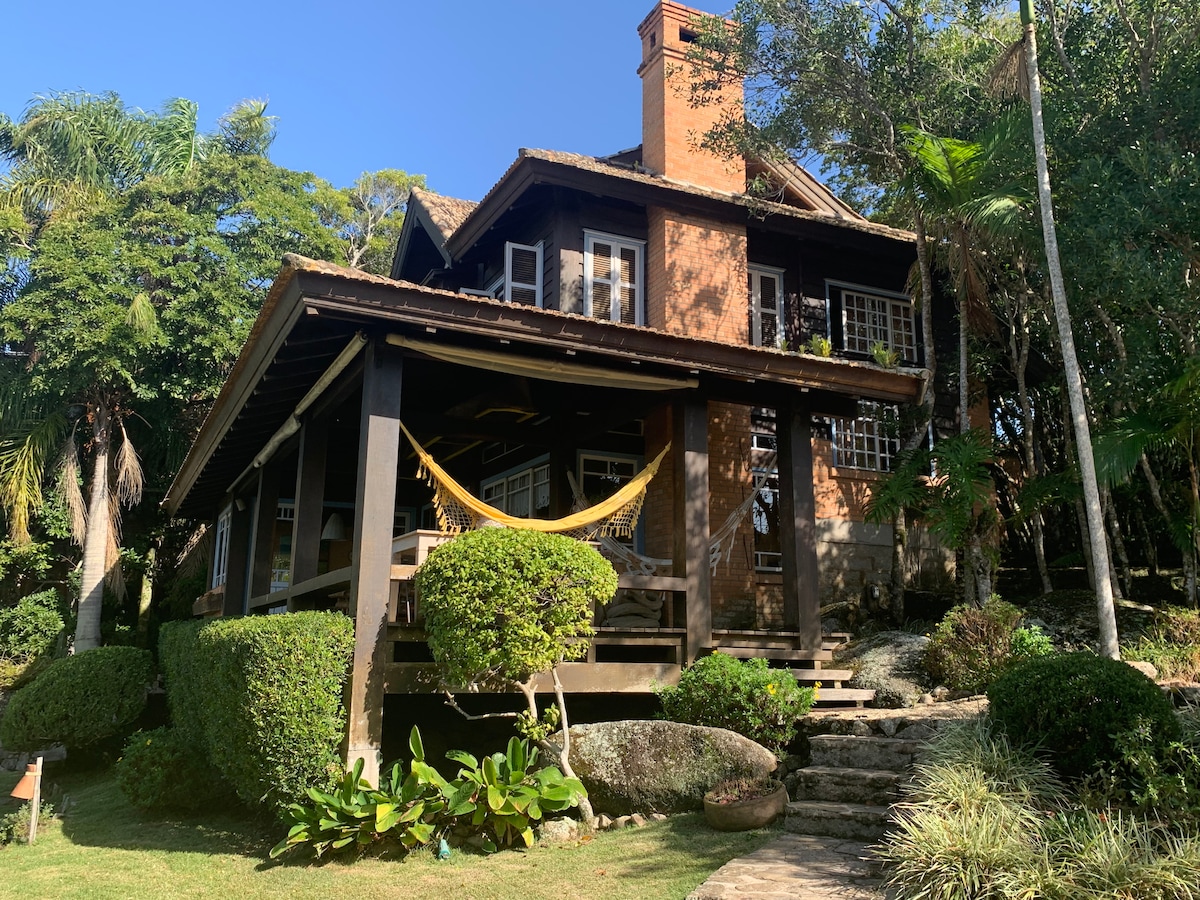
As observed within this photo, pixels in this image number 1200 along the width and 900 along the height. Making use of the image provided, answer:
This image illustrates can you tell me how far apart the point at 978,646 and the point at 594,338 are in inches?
185

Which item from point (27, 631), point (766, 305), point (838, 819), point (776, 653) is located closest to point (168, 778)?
point (776, 653)

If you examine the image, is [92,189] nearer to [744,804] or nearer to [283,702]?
[283,702]

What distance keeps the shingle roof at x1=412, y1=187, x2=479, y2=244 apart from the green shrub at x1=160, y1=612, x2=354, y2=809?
9488 mm

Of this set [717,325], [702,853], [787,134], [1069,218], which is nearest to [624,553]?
[702,853]

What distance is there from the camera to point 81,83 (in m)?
21.3

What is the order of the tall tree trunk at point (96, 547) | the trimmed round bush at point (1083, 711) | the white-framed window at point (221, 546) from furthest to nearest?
the tall tree trunk at point (96, 547) → the white-framed window at point (221, 546) → the trimmed round bush at point (1083, 711)

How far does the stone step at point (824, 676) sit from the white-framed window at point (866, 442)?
498cm

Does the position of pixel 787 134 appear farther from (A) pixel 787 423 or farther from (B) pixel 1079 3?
(A) pixel 787 423

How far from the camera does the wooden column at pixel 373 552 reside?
23.3ft

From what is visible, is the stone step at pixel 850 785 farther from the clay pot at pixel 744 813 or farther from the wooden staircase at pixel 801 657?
the wooden staircase at pixel 801 657

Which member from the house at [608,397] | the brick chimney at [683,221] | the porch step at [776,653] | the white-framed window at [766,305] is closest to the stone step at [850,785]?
the house at [608,397]

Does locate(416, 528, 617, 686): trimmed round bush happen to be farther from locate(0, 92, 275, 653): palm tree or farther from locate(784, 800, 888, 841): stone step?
locate(0, 92, 275, 653): palm tree

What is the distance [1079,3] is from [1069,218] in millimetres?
3333

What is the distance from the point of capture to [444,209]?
1647cm
